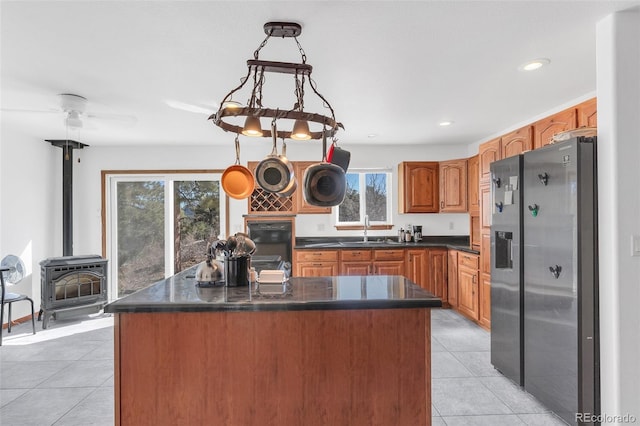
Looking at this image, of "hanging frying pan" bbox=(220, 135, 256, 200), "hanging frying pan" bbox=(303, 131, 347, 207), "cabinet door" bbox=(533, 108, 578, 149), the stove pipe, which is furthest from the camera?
the stove pipe

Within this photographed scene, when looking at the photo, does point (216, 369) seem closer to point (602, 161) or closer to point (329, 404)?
point (329, 404)

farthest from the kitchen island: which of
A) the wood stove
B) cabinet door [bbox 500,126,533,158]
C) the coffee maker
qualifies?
the coffee maker

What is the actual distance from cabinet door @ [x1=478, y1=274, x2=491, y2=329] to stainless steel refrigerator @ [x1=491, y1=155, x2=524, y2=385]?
1.00 metres

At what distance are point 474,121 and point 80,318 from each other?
5.63 metres

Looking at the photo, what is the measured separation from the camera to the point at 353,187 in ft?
19.8

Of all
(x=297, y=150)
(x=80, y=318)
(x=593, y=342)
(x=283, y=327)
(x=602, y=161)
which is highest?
(x=297, y=150)

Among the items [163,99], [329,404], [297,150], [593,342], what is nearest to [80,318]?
[163,99]

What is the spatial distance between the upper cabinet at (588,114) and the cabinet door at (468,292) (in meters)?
2.08

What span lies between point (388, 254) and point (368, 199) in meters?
1.12

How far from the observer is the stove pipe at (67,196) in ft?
17.7

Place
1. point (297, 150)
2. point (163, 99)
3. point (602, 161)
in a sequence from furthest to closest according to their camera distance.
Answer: point (297, 150) < point (163, 99) < point (602, 161)

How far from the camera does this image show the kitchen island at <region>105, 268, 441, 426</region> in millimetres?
1854

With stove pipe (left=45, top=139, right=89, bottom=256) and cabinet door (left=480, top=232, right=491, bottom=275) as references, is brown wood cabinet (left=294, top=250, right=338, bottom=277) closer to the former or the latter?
cabinet door (left=480, top=232, right=491, bottom=275)

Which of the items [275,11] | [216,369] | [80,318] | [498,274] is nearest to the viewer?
[216,369]
